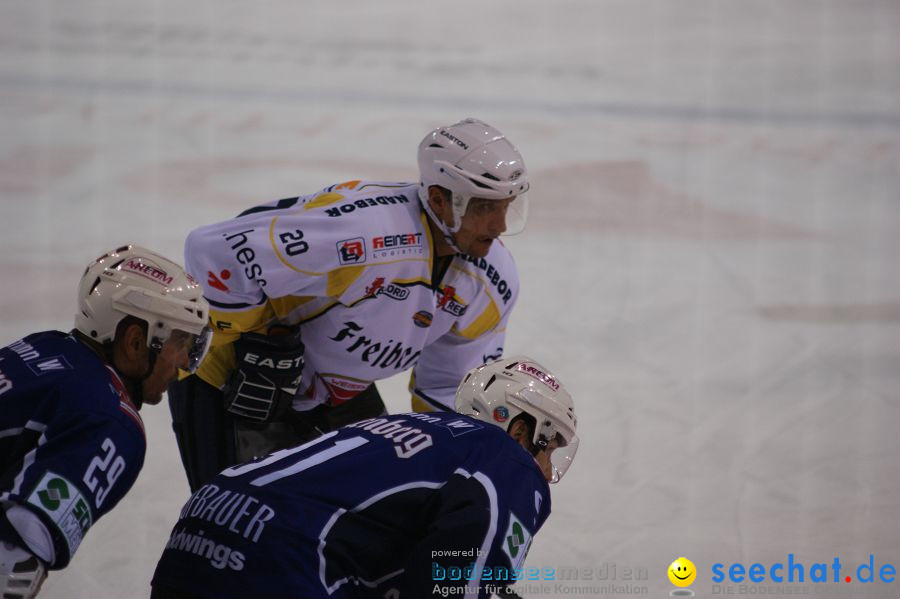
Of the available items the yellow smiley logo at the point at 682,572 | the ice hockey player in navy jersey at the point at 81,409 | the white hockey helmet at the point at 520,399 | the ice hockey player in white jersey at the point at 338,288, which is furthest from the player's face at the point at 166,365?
the yellow smiley logo at the point at 682,572

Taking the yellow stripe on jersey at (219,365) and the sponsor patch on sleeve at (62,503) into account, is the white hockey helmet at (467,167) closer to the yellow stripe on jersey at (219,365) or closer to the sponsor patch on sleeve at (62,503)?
the yellow stripe on jersey at (219,365)

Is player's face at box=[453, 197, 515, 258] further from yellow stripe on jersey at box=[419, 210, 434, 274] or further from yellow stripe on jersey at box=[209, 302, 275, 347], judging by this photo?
yellow stripe on jersey at box=[209, 302, 275, 347]

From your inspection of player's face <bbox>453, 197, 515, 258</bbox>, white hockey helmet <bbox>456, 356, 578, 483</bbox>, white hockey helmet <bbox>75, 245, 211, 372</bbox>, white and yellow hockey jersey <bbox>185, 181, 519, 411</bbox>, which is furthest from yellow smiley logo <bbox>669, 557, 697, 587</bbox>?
white hockey helmet <bbox>75, 245, 211, 372</bbox>

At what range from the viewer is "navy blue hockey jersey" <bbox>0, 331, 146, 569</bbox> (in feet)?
6.95

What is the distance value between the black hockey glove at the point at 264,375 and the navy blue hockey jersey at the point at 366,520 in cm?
79

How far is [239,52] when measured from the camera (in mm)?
8516

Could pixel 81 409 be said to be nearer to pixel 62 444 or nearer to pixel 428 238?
pixel 62 444

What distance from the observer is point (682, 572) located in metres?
3.44

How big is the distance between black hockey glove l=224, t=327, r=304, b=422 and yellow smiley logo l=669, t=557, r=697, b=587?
1.18m

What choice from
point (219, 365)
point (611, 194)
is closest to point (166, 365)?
point (219, 365)

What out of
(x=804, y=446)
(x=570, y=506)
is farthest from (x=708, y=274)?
(x=570, y=506)

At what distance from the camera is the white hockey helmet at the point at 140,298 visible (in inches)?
95.8

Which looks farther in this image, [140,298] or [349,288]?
[349,288]

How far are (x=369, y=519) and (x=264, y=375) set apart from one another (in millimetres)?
969
